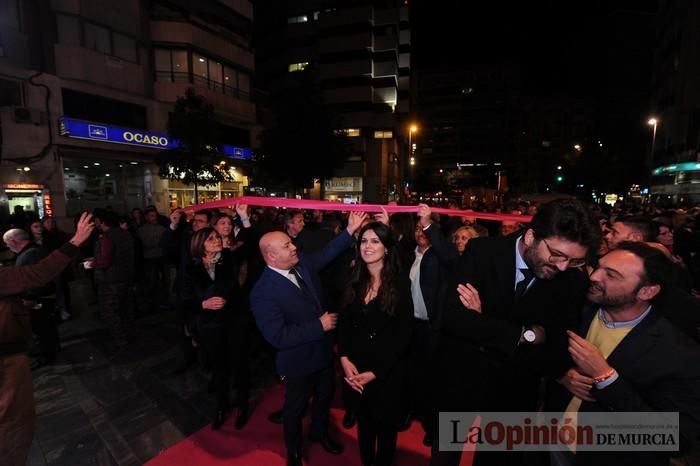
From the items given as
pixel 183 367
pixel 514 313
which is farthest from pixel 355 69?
pixel 514 313

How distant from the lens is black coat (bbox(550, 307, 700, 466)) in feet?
5.45

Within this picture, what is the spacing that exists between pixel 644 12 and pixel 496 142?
42.8 metres

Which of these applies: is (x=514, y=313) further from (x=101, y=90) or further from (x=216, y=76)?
(x=216, y=76)

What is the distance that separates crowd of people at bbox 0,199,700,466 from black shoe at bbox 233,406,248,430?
1 centimetres

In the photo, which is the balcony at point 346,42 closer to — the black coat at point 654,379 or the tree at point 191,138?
the tree at point 191,138

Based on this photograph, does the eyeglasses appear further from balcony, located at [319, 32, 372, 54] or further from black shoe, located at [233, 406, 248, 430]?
balcony, located at [319, 32, 372, 54]

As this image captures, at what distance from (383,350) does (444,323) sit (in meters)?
0.63

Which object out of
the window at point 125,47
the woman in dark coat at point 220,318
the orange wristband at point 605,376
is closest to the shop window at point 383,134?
the window at point 125,47

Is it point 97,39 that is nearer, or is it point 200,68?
point 97,39

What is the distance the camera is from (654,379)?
1750mm

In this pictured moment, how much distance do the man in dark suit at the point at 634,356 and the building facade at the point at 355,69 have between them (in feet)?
109

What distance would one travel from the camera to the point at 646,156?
44.9m

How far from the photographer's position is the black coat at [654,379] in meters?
1.66

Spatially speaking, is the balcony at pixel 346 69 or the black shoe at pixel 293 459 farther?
the balcony at pixel 346 69
